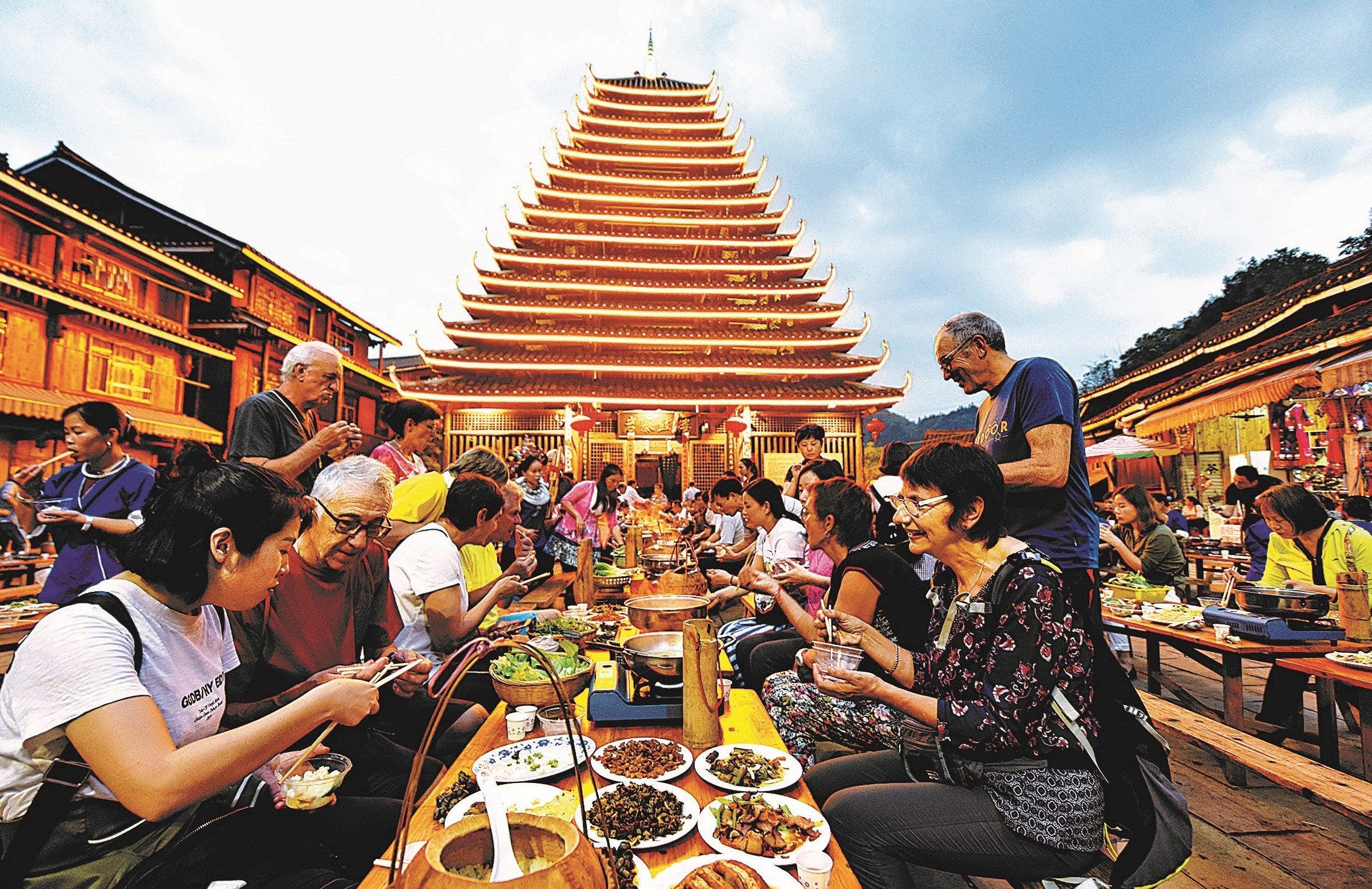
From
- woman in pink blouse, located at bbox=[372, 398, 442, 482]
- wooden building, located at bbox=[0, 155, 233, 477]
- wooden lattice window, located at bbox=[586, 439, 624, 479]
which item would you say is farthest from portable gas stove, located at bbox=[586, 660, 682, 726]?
wooden lattice window, located at bbox=[586, 439, 624, 479]

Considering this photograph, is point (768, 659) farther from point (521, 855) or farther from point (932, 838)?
point (521, 855)

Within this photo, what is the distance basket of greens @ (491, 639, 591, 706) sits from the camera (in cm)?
210

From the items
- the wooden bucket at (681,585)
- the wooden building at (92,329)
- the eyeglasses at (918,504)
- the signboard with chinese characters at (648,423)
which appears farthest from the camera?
the signboard with chinese characters at (648,423)

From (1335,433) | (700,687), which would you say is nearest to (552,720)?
(700,687)

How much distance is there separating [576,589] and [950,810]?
318 centimetres

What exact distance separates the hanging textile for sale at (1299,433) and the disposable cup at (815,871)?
1436cm

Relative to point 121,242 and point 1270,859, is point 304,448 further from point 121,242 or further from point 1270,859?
point 121,242

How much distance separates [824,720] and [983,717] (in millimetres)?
1141

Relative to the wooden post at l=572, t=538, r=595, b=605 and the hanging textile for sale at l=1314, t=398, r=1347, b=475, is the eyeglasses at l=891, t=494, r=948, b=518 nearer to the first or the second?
the wooden post at l=572, t=538, r=595, b=605

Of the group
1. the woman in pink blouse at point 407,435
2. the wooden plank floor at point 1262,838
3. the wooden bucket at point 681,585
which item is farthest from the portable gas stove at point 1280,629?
the woman in pink blouse at point 407,435

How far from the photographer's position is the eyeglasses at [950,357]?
108 inches

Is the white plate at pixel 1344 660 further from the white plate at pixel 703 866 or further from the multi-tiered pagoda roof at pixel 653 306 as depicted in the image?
the multi-tiered pagoda roof at pixel 653 306

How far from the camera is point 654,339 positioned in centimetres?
1852

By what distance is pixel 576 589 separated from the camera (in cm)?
455
